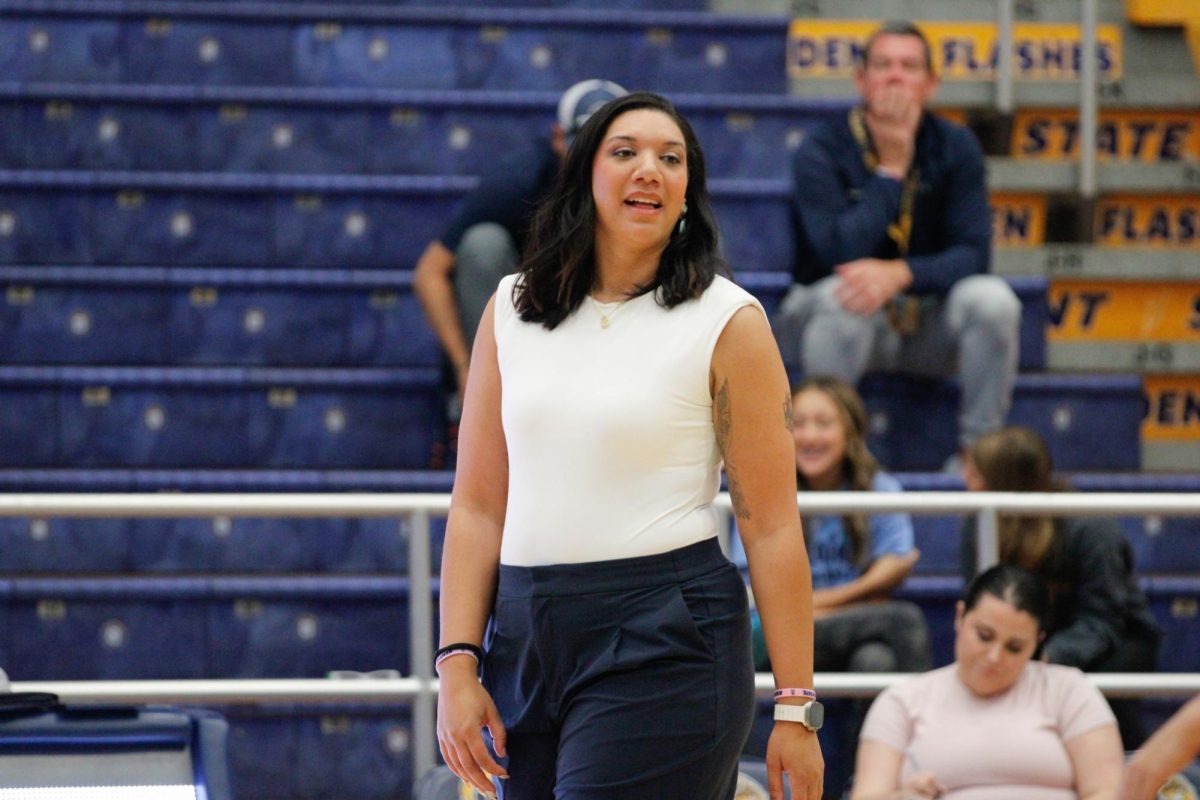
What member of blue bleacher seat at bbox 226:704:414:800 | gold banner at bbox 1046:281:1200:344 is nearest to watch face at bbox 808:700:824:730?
blue bleacher seat at bbox 226:704:414:800

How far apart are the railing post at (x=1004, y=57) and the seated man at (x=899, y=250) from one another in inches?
42.2

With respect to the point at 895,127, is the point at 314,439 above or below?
below

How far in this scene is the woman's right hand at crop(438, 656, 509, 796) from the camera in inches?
79.0

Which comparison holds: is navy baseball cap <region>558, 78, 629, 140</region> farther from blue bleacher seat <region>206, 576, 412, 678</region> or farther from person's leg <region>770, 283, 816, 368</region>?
blue bleacher seat <region>206, 576, 412, 678</region>

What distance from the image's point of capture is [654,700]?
194 centimetres

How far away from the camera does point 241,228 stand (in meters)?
5.43

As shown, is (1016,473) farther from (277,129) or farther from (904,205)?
(277,129)

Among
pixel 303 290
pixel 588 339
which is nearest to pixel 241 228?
pixel 303 290

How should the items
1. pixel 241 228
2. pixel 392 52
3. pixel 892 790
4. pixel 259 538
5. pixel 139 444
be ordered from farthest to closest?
pixel 392 52, pixel 241 228, pixel 139 444, pixel 259 538, pixel 892 790

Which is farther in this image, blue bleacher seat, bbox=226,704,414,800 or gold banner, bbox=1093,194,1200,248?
gold banner, bbox=1093,194,1200,248

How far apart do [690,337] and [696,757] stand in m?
0.43

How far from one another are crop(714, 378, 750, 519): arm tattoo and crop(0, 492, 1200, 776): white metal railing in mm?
1320

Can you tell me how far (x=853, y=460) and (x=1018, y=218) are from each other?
2.21 meters

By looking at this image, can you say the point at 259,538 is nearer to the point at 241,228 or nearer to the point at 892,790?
the point at 241,228
